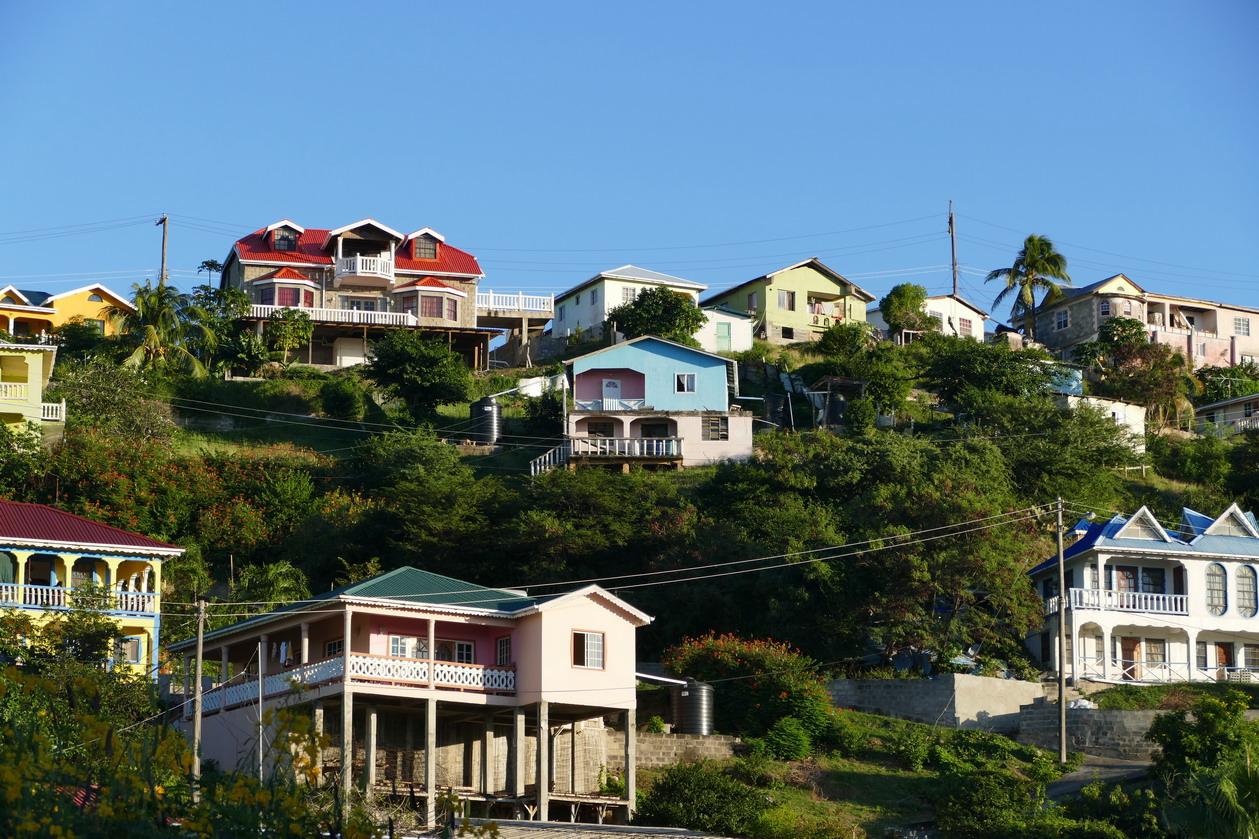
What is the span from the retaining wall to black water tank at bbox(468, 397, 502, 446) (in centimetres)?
2552

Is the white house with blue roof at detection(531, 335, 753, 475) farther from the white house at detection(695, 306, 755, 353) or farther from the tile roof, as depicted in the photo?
the tile roof

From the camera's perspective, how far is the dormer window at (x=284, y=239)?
273ft

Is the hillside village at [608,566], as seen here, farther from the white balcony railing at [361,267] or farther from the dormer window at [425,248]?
the dormer window at [425,248]

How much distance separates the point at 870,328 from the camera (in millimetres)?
86250

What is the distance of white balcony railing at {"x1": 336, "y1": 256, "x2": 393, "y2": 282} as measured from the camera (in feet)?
267

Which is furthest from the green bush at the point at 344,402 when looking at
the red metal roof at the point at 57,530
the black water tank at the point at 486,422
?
the red metal roof at the point at 57,530

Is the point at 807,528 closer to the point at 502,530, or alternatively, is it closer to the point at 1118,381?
the point at 502,530

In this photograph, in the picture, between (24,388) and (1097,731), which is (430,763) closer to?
(1097,731)

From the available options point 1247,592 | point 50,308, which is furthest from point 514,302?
point 1247,592

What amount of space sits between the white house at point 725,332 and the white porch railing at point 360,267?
50.8 feet

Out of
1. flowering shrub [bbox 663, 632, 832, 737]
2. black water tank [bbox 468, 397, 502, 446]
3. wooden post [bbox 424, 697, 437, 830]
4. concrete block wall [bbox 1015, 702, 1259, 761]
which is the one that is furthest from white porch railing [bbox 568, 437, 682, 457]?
wooden post [bbox 424, 697, 437, 830]

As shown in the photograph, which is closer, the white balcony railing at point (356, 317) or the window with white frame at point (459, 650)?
the window with white frame at point (459, 650)

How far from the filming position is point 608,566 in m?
51.3

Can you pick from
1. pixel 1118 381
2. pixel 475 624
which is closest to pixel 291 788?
pixel 475 624
